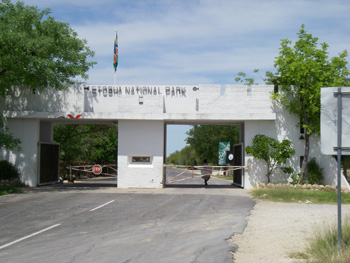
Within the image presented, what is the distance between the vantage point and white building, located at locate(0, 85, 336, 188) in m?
23.0

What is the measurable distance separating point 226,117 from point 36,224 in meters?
12.8

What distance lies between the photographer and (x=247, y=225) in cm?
1221

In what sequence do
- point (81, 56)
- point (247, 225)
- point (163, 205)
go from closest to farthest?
point (247, 225) < point (163, 205) < point (81, 56)

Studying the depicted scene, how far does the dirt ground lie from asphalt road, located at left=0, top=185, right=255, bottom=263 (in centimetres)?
34

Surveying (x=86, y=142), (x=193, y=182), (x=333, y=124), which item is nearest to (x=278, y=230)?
(x=333, y=124)

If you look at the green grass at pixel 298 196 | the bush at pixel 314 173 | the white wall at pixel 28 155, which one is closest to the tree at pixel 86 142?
the white wall at pixel 28 155

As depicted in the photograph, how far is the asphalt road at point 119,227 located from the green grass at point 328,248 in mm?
1589

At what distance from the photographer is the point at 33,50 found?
2033cm

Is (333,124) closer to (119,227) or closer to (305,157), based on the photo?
Result: (119,227)

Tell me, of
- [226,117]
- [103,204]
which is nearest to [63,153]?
[226,117]

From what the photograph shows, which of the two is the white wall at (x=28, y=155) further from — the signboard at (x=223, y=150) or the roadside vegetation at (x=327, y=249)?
the signboard at (x=223, y=150)

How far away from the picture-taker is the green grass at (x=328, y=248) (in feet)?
24.4

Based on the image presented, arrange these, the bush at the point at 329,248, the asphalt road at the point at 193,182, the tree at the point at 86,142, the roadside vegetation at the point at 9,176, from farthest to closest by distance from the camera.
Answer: the tree at the point at 86,142 < the asphalt road at the point at 193,182 < the roadside vegetation at the point at 9,176 < the bush at the point at 329,248

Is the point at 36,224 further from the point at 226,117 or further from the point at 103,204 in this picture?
the point at 226,117
